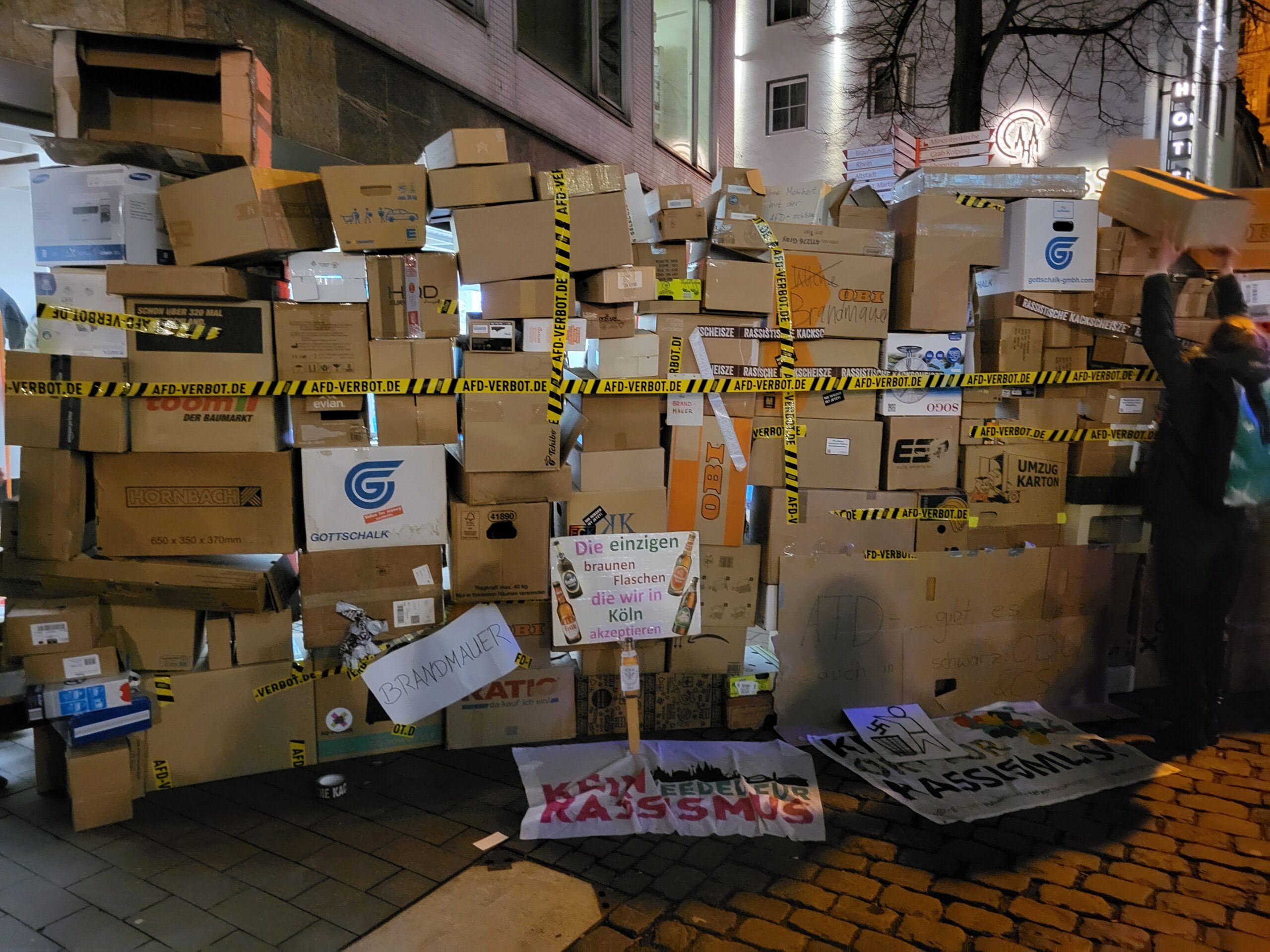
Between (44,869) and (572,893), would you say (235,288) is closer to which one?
(44,869)

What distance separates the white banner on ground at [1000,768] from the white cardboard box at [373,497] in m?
2.20

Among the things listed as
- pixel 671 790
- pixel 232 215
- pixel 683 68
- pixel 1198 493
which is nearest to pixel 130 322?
pixel 232 215

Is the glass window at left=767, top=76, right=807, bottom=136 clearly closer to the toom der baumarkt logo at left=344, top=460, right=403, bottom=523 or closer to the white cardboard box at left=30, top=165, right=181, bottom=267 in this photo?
the toom der baumarkt logo at left=344, top=460, right=403, bottom=523

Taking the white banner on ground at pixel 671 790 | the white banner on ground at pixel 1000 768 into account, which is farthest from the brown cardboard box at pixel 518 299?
the white banner on ground at pixel 1000 768

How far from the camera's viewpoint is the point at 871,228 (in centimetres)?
433

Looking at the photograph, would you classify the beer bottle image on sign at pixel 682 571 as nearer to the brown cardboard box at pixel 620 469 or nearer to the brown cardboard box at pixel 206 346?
the brown cardboard box at pixel 620 469

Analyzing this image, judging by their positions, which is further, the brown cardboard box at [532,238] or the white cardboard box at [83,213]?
the brown cardboard box at [532,238]

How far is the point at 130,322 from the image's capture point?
3.30 meters

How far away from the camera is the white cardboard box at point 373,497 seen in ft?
11.5

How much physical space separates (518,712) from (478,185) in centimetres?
251

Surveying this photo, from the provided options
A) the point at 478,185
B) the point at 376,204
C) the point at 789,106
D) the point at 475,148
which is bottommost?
the point at 376,204

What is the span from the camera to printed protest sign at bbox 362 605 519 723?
350 centimetres

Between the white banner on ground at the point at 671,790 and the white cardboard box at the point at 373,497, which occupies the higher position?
the white cardboard box at the point at 373,497

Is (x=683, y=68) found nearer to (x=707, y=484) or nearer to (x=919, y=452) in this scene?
(x=919, y=452)
